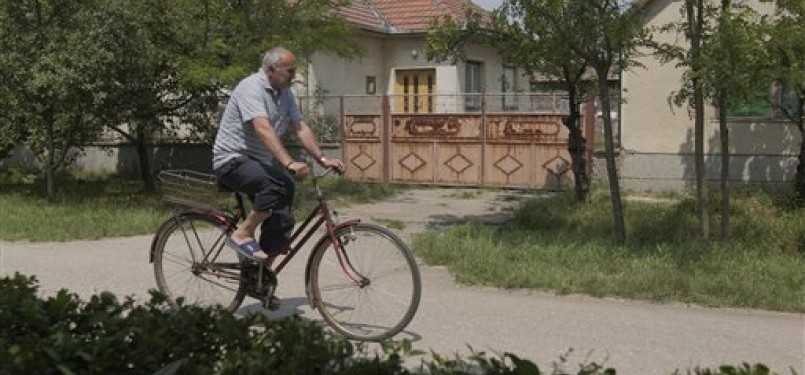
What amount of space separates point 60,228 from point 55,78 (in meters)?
2.37

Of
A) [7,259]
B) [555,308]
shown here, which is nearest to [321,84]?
[7,259]

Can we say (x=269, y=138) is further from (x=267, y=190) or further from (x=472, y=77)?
(x=472, y=77)

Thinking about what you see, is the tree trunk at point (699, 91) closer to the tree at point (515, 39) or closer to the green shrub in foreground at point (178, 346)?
the tree at point (515, 39)

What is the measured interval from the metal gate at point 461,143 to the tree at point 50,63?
20.9 ft

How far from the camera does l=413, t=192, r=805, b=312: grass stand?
23.8 feet

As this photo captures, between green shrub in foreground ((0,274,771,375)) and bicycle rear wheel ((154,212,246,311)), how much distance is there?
7.92 feet

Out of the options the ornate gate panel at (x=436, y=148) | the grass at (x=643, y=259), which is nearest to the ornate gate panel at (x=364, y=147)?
the ornate gate panel at (x=436, y=148)

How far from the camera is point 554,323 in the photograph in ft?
20.9

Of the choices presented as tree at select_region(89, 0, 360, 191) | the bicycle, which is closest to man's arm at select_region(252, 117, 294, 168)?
the bicycle

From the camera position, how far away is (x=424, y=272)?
27.6 feet

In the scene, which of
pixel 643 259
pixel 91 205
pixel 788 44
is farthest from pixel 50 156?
pixel 788 44

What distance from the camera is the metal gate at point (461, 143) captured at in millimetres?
16969

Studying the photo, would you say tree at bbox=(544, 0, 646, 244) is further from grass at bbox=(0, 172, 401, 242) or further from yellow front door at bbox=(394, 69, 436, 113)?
yellow front door at bbox=(394, 69, 436, 113)

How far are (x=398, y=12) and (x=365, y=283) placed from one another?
19.0 meters
